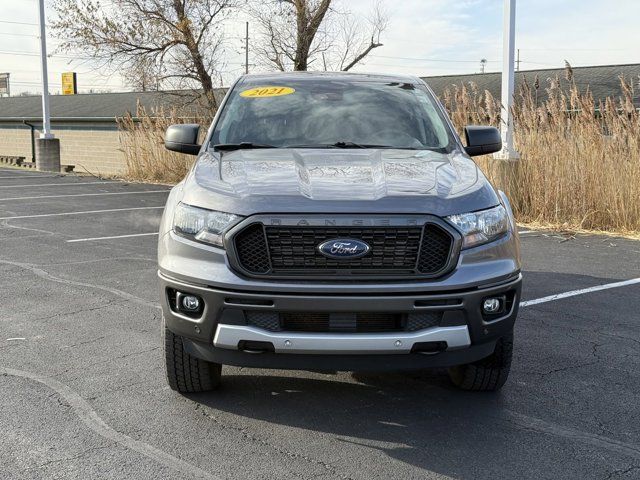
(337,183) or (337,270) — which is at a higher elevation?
(337,183)

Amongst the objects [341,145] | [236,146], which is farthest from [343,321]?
[236,146]

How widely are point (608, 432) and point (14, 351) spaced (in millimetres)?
3535

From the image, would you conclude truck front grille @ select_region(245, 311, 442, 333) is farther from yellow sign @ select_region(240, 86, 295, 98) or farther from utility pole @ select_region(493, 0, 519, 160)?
utility pole @ select_region(493, 0, 519, 160)

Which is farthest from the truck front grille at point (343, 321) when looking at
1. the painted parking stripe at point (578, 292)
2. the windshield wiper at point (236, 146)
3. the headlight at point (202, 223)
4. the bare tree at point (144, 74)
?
the bare tree at point (144, 74)

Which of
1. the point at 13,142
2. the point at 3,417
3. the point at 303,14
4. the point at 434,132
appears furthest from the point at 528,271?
the point at 13,142

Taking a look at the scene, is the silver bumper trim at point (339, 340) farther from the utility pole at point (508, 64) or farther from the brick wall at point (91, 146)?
the brick wall at point (91, 146)

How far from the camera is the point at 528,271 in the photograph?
7.49m

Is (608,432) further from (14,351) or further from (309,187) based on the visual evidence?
(14,351)

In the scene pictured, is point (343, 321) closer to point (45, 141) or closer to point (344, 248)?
point (344, 248)

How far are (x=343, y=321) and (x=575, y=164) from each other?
809 cm

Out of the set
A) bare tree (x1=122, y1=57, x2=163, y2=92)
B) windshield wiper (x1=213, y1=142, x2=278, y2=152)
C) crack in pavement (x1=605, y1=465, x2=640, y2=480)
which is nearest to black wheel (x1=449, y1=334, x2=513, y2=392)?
crack in pavement (x1=605, y1=465, x2=640, y2=480)

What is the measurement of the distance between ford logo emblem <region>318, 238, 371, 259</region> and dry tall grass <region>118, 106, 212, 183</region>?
14915 millimetres

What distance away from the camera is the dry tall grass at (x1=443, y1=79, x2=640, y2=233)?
10.1 meters

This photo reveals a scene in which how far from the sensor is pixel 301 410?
3.77 m
